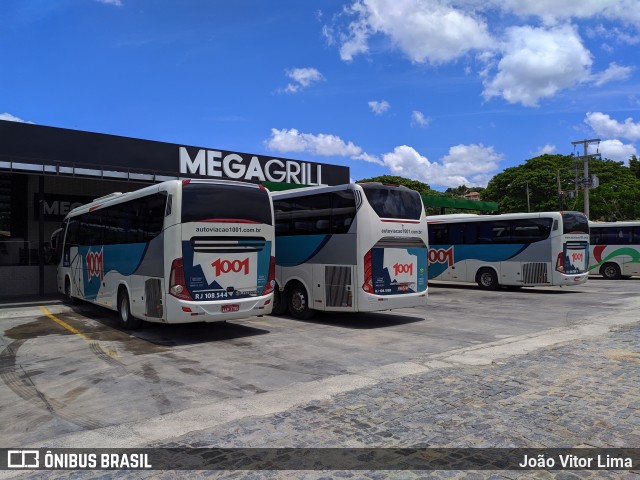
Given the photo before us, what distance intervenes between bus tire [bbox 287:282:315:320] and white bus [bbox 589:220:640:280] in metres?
20.4

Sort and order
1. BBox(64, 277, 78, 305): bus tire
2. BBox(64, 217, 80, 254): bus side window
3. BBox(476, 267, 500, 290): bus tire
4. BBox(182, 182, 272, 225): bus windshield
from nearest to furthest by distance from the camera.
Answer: BBox(182, 182, 272, 225): bus windshield → BBox(64, 217, 80, 254): bus side window → BBox(64, 277, 78, 305): bus tire → BBox(476, 267, 500, 290): bus tire

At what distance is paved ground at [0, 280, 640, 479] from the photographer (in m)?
4.61

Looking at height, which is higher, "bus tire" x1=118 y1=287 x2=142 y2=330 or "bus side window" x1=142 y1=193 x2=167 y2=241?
"bus side window" x1=142 y1=193 x2=167 y2=241

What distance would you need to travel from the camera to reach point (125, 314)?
37.4 feet

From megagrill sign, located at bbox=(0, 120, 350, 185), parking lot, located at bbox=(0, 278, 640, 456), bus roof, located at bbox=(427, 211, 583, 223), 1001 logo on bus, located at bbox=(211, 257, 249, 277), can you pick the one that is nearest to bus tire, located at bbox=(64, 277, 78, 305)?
parking lot, located at bbox=(0, 278, 640, 456)

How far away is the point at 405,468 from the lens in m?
4.04

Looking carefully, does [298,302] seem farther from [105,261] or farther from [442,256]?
[442,256]

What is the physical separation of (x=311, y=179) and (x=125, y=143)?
8.70m

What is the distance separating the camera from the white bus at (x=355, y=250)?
1149 cm

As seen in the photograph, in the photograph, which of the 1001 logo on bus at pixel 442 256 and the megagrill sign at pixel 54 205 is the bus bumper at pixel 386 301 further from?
the megagrill sign at pixel 54 205

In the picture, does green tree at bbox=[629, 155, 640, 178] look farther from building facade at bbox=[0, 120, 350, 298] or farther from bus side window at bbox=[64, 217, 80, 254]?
bus side window at bbox=[64, 217, 80, 254]

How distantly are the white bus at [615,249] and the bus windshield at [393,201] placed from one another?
18.5 meters

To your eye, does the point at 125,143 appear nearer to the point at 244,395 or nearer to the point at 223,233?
the point at 223,233

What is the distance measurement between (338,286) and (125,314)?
16.1 feet
